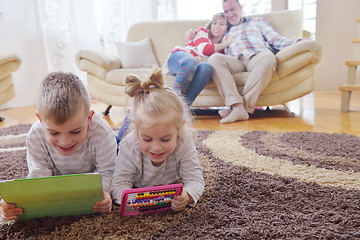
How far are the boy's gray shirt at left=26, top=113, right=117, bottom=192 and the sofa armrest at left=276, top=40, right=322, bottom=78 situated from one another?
5.20 feet

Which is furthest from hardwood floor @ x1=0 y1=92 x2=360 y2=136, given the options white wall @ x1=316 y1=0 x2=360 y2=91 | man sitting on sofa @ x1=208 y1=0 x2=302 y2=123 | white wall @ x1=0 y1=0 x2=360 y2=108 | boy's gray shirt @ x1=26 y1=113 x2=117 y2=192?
boy's gray shirt @ x1=26 y1=113 x2=117 y2=192

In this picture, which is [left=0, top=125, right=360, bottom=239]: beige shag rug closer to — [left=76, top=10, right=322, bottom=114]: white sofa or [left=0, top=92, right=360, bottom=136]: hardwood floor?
[left=0, top=92, right=360, bottom=136]: hardwood floor

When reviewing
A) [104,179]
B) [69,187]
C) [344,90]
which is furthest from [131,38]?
[69,187]

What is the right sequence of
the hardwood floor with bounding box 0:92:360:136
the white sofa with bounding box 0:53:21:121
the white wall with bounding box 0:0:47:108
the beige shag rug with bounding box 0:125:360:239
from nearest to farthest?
1. the beige shag rug with bounding box 0:125:360:239
2. the hardwood floor with bounding box 0:92:360:136
3. the white sofa with bounding box 0:53:21:121
4. the white wall with bounding box 0:0:47:108

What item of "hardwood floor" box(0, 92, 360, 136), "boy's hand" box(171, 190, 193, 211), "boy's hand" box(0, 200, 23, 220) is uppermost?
"boy's hand" box(0, 200, 23, 220)

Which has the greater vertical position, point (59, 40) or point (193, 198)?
point (59, 40)

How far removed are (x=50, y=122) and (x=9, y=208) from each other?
224 millimetres

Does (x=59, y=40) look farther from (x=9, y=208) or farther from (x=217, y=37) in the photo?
(x=9, y=208)

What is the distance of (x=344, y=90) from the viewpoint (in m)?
2.37

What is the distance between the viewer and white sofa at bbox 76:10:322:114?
2.19m

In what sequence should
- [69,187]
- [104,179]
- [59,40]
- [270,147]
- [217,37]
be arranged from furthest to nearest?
1. [59,40]
2. [217,37]
3. [270,147]
4. [104,179]
5. [69,187]

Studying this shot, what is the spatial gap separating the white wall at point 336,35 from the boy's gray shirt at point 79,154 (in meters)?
3.24

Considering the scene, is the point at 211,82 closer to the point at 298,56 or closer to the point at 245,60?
the point at 245,60

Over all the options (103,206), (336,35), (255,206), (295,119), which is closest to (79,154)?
(103,206)
